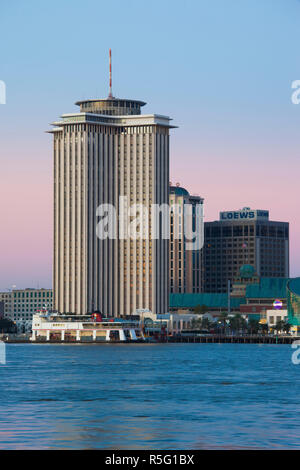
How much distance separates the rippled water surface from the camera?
64375 mm

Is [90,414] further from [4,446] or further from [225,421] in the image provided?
[4,446]

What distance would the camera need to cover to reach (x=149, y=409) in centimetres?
8456

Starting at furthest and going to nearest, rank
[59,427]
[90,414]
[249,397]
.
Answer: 1. [249,397]
2. [90,414]
3. [59,427]

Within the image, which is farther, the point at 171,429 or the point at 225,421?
the point at 225,421

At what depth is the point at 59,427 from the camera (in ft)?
234

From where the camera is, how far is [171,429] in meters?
70.4

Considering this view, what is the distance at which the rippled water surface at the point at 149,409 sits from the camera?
64.4 metres
